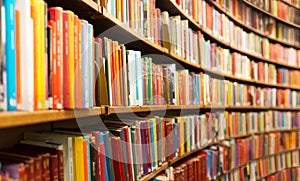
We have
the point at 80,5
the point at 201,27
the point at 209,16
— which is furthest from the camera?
the point at 209,16

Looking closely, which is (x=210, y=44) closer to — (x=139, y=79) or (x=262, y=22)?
(x=262, y=22)

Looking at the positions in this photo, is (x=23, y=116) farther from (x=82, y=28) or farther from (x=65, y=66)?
(x=82, y=28)

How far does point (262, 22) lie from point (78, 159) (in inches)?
143

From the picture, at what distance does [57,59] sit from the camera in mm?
956

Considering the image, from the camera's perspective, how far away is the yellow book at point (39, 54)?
868mm

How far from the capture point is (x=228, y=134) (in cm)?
348

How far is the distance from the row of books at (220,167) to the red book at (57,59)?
1.15 m

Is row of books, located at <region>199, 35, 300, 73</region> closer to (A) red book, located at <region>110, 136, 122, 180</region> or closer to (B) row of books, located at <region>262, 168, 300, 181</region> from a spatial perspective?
(B) row of books, located at <region>262, 168, 300, 181</region>

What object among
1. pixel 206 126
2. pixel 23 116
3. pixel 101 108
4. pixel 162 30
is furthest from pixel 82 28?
pixel 206 126

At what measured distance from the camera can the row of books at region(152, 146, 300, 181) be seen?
2.41 meters

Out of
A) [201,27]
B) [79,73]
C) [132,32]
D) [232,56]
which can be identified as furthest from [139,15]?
[232,56]

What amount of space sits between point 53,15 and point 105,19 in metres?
0.49

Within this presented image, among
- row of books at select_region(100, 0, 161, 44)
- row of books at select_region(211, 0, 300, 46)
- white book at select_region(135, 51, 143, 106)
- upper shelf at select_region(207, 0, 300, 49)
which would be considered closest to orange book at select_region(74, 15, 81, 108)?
row of books at select_region(100, 0, 161, 44)

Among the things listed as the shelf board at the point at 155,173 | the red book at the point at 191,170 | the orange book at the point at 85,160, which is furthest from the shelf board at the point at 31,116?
the red book at the point at 191,170
